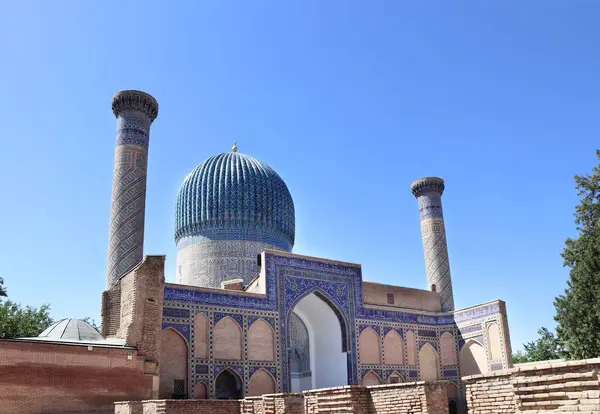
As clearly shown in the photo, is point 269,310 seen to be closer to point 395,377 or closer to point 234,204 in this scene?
point 395,377

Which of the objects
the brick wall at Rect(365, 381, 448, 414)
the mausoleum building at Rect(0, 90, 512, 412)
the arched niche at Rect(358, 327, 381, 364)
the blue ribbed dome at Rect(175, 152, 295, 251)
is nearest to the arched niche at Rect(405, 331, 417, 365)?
the mausoleum building at Rect(0, 90, 512, 412)

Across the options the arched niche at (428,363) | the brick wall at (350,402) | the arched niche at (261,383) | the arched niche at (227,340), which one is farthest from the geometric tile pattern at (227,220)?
the brick wall at (350,402)

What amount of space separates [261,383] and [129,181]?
22.1 ft

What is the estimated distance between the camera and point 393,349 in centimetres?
1812

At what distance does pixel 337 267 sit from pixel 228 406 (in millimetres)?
8581

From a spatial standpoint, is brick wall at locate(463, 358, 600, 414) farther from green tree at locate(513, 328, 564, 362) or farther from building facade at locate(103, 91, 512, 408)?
green tree at locate(513, 328, 564, 362)

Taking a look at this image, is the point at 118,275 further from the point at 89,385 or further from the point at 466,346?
the point at 466,346

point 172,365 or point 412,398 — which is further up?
point 172,365

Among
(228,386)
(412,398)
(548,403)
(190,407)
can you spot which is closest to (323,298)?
(228,386)

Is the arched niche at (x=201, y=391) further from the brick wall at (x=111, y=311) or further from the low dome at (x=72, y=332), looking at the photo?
the low dome at (x=72, y=332)

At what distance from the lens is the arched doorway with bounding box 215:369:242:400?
48.1 feet

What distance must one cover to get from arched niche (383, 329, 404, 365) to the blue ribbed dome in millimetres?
5164

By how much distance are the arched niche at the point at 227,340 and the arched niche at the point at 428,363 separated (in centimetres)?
681

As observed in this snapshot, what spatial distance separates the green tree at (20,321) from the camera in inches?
752
